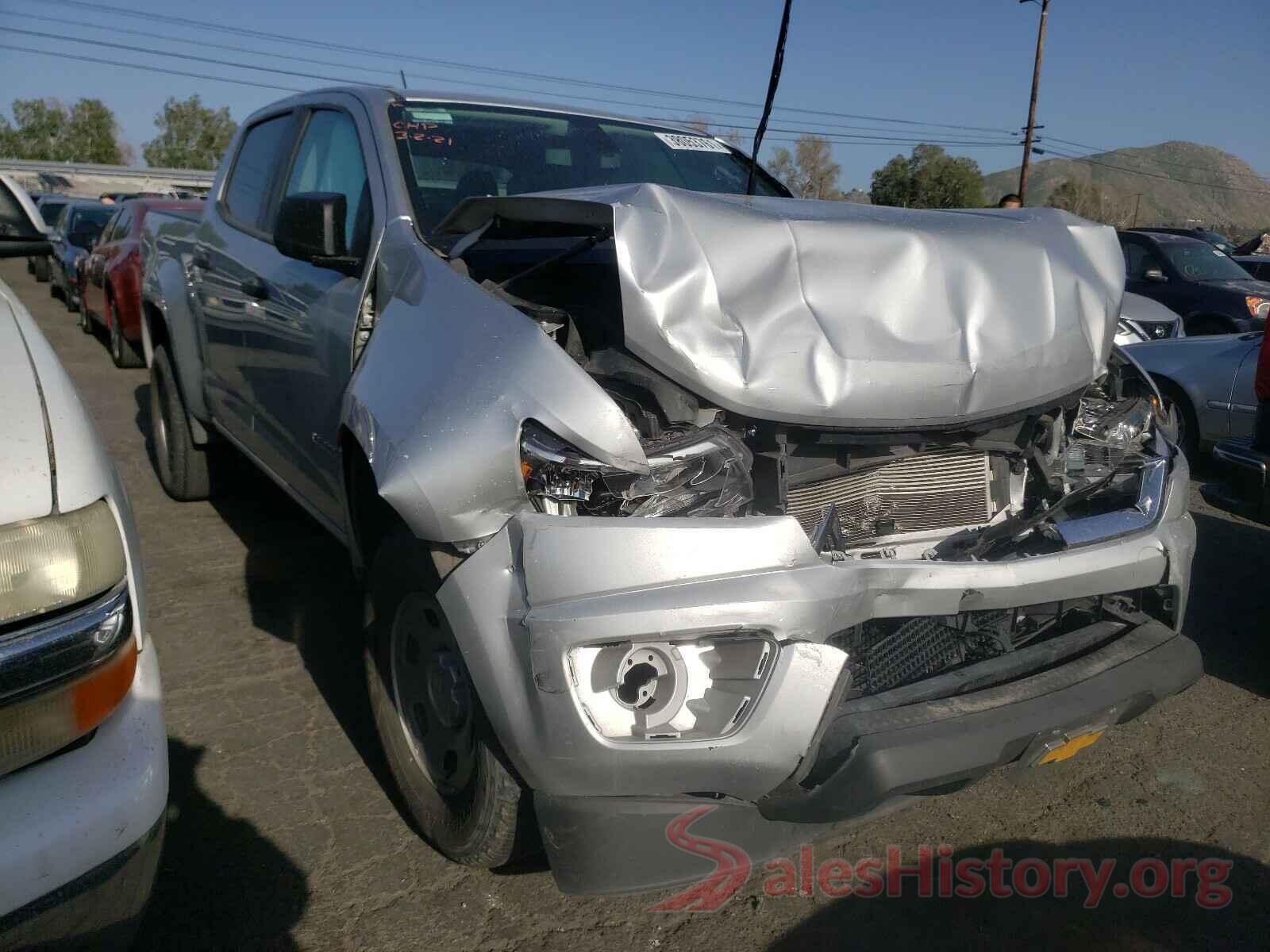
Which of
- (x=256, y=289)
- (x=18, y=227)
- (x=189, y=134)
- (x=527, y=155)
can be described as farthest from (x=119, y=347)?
(x=189, y=134)

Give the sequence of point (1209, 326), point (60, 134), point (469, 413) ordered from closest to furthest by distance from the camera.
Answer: point (469, 413), point (1209, 326), point (60, 134)

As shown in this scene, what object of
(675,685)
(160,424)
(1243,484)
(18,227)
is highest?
(18,227)

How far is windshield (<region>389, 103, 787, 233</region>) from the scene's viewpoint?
3.32m

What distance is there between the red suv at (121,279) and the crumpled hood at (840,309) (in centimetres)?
845

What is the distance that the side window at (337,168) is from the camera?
10.6 ft

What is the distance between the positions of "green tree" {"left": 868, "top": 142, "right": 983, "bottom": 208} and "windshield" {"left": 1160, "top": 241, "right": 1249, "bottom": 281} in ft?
58.3

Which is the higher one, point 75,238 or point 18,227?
point 18,227

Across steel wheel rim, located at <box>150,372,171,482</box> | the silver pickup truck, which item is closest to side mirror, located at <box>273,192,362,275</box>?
the silver pickup truck

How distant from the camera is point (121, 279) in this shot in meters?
10.2

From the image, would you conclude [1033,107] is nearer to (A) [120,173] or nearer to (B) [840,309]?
(B) [840,309]

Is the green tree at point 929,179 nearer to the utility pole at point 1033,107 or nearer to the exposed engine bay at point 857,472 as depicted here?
the utility pole at point 1033,107

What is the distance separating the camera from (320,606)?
4.29m

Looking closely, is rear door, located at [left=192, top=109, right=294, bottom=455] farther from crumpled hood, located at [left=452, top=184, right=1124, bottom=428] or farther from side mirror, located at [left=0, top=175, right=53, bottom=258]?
crumpled hood, located at [left=452, top=184, right=1124, bottom=428]

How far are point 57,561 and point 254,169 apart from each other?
3.45 meters
